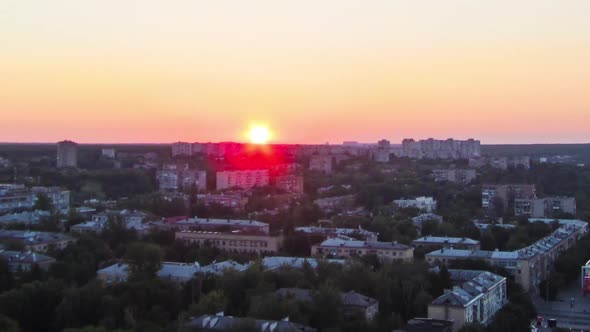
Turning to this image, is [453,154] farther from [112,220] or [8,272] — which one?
[8,272]

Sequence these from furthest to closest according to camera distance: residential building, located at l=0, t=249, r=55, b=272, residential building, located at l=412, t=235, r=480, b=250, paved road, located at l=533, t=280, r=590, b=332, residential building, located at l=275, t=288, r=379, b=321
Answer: residential building, located at l=412, t=235, r=480, b=250 → residential building, located at l=0, t=249, r=55, b=272 → paved road, located at l=533, t=280, r=590, b=332 → residential building, located at l=275, t=288, r=379, b=321

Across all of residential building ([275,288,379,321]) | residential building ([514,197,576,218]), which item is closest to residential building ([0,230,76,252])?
residential building ([275,288,379,321])

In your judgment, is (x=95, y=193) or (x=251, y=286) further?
(x=95, y=193)

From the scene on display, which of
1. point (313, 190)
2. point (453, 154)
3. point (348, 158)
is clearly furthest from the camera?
point (453, 154)

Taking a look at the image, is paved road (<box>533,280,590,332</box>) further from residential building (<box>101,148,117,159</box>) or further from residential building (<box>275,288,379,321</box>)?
residential building (<box>101,148,117,159</box>)

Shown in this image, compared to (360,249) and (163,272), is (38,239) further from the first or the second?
(360,249)

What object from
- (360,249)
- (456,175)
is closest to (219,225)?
(360,249)

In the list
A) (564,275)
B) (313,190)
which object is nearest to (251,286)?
(564,275)
